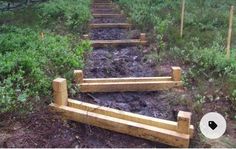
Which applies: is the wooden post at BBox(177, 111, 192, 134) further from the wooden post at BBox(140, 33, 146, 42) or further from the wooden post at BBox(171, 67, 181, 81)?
the wooden post at BBox(140, 33, 146, 42)

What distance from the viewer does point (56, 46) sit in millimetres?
7523

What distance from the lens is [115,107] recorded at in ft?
17.5

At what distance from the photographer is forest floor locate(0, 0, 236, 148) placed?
423 centimetres

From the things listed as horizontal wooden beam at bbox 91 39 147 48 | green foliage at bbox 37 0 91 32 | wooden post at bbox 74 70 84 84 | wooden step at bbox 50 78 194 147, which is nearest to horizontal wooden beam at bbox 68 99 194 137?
wooden step at bbox 50 78 194 147

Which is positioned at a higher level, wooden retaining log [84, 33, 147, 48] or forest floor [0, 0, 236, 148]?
wooden retaining log [84, 33, 147, 48]

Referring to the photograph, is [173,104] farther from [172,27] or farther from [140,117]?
[172,27]

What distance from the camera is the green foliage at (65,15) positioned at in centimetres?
1092

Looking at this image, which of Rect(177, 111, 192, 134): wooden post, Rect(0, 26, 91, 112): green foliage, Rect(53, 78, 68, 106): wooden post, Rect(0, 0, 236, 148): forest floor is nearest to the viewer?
Rect(177, 111, 192, 134): wooden post

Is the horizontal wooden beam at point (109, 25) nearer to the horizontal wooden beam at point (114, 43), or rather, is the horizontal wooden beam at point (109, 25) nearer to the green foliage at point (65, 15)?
the green foliage at point (65, 15)

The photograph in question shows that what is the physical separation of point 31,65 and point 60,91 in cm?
130

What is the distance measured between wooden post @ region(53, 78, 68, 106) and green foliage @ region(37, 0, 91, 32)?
5.85m

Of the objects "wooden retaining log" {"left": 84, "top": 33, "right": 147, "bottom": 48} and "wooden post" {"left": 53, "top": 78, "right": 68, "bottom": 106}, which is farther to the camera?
"wooden retaining log" {"left": 84, "top": 33, "right": 147, "bottom": 48}

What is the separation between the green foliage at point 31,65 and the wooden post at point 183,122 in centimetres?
217

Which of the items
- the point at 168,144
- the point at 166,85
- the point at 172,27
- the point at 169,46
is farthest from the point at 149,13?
the point at 168,144
